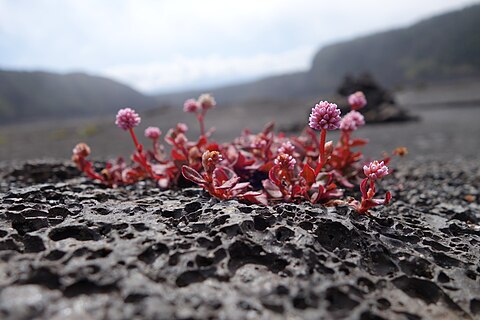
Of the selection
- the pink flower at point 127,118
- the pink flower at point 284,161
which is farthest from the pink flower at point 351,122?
the pink flower at point 127,118

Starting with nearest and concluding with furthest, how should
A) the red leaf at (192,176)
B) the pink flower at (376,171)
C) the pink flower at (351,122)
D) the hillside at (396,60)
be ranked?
the pink flower at (376,171) < the red leaf at (192,176) < the pink flower at (351,122) < the hillside at (396,60)

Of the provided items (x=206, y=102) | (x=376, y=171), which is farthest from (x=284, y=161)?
(x=206, y=102)

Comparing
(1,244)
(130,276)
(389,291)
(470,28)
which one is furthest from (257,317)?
(470,28)

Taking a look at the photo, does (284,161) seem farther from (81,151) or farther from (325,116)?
(81,151)

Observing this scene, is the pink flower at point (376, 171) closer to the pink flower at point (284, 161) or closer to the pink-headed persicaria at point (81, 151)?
the pink flower at point (284, 161)

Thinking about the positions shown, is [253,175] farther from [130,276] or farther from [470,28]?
[470,28]

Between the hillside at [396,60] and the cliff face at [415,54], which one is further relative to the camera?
the hillside at [396,60]
